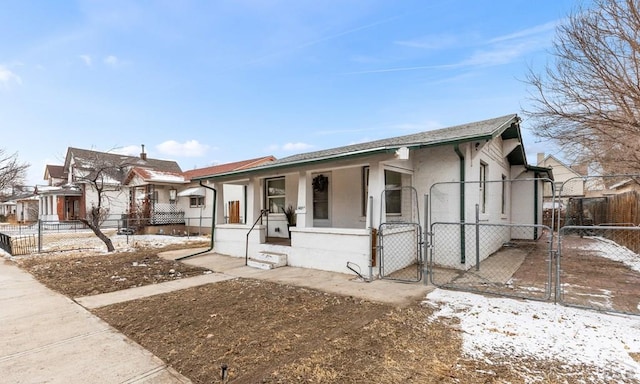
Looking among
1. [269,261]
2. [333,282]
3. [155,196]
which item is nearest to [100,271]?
[269,261]

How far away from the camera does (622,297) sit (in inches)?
193

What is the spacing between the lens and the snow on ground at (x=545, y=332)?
3.01 metres

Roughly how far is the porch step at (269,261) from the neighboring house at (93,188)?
44.4 ft

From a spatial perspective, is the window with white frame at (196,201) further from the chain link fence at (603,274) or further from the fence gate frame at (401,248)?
the chain link fence at (603,274)

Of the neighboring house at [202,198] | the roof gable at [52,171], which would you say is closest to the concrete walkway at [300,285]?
the neighboring house at [202,198]

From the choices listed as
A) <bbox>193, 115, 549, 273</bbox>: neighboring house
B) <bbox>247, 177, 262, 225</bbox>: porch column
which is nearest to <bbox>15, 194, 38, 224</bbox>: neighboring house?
<bbox>193, 115, 549, 273</bbox>: neighboring house

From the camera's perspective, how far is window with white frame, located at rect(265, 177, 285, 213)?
10.7 m

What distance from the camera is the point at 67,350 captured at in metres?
3.40

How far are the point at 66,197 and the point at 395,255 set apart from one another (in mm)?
28222

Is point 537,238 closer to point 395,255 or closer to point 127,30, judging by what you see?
point 395,255

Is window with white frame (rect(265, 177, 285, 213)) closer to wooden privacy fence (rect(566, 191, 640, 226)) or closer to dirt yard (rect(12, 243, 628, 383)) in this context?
dirt yard (rect(12, 243, 628, 383))

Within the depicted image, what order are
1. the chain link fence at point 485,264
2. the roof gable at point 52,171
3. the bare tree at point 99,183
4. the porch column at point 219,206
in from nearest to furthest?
1. the chain link fence at point 485,264
2. the porch column at point 219,206
3. the bare tree at point 99,183
4. the roof gable at point 52,171

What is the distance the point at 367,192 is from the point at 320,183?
1690 mm

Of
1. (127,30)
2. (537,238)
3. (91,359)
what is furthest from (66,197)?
(537,238)
